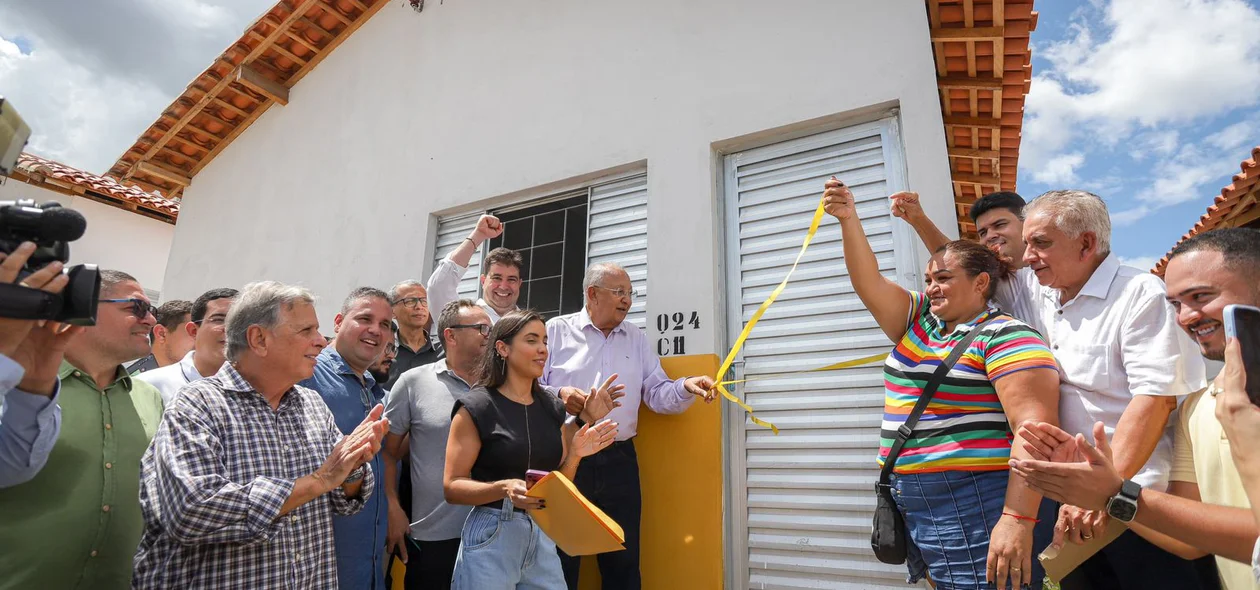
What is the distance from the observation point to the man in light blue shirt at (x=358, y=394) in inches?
105

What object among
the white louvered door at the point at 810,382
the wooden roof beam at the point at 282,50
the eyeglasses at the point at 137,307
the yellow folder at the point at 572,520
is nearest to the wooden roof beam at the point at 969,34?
the white louvered door at the point at 810,382

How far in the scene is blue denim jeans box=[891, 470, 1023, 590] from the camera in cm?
211

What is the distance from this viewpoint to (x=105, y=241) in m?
11.1

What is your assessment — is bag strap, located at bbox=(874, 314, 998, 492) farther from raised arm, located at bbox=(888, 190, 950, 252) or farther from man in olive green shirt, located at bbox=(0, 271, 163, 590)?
man in olive green shirt, located at bbox=(0, 271, 163, 590)

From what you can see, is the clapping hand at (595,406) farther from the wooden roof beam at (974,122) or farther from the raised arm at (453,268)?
the wooden roof beam at (974,122)

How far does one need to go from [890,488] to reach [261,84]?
7.57 m

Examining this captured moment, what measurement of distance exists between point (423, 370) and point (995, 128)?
3886 mm

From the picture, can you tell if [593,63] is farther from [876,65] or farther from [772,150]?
[876,65]

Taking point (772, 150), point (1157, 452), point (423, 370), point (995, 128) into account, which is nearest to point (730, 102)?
point (772, 150)

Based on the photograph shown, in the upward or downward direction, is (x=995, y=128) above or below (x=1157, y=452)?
above

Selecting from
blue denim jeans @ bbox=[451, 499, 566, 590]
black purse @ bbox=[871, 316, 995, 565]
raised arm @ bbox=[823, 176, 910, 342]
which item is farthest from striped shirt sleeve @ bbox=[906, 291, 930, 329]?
blue denim jeans @ bbox=[451, 499, 566, 590]

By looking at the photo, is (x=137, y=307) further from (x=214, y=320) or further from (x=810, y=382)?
(x=810, y=382)

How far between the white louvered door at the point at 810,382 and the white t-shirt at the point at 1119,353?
1.29 meters

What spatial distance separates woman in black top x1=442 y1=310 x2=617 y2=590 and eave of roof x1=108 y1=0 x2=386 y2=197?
5.70 meters
